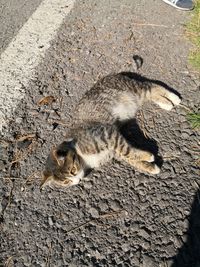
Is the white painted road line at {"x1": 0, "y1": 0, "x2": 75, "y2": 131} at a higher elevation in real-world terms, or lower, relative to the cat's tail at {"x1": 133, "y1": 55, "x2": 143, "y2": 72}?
lower

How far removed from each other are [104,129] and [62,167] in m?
0.60

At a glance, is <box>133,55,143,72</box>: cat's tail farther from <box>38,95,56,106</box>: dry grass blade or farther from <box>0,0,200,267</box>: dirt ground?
<box>38,95,56,106</box>: dry grass blade

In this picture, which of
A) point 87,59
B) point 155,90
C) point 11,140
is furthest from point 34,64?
point 155,90

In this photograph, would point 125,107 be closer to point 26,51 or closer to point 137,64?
point 137,64

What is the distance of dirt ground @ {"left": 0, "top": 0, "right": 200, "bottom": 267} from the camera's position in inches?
111

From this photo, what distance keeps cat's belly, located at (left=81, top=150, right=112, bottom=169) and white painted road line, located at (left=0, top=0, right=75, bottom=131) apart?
3.04 feet

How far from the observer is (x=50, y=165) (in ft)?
10.4

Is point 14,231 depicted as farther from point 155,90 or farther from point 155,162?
point 155,90

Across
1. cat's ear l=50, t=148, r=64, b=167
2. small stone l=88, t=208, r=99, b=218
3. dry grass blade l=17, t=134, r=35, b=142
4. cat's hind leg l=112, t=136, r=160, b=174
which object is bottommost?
dry grass blade l=17, t=134, r=35, b=142

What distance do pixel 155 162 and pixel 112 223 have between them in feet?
2.23

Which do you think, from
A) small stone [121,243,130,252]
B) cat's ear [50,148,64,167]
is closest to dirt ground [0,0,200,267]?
small stone [121,243,130,252]

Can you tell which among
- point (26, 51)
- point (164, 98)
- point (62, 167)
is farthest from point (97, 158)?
point (26, 51)

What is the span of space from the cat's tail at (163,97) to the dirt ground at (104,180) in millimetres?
68

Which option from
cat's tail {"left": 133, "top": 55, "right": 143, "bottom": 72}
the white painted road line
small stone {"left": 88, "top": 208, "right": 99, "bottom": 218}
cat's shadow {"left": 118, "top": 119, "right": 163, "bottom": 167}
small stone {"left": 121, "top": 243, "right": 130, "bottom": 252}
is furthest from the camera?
cat's tail {"left": 133, "top": 55, "right": 143, "bottom": 72}
